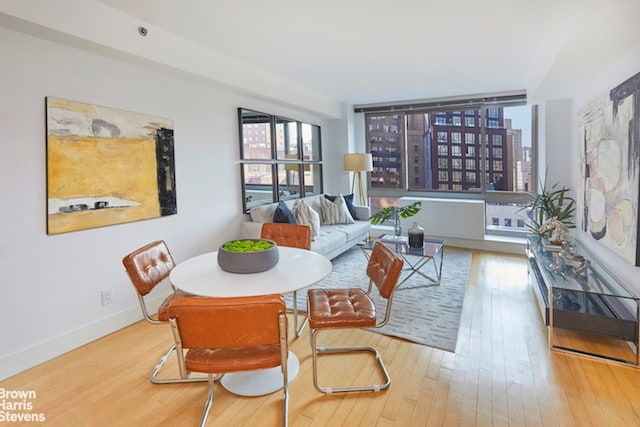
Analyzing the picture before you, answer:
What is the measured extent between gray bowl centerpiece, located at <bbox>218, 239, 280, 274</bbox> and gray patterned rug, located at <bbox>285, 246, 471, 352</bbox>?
1.23 metres

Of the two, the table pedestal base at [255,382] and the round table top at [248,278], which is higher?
the round table top at [248,278]

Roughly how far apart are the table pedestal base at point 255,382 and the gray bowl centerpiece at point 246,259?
Answer: 1.96 ft

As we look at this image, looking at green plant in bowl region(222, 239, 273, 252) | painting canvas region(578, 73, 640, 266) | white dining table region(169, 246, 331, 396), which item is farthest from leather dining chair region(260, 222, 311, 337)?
painting canvas region(578, 73, 640, 266)

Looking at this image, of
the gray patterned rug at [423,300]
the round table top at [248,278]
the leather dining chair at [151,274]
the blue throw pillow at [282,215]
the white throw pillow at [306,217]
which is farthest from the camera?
the white throw pillow at [306,217]

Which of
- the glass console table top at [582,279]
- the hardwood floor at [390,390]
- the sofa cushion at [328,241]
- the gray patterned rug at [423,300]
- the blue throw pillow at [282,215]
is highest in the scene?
the blue throw pillow at [282,215]

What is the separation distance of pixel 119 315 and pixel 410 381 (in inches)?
92.8

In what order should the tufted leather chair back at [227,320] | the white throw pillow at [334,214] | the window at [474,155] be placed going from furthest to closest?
1. the window at [474,155]
2. the white throw pillow at [334,214]
3. the tufted leather chair back at [227,320]

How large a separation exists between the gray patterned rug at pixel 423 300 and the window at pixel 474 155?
56.3 inches

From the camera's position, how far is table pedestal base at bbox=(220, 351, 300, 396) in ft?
6.82

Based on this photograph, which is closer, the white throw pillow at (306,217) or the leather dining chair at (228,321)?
the leather dining chair at (228,321)

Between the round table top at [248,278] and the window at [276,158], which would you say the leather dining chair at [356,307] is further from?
the window at [276,158]

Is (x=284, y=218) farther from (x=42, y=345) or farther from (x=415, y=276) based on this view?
(x=42, y=345)

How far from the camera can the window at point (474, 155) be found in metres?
5.48

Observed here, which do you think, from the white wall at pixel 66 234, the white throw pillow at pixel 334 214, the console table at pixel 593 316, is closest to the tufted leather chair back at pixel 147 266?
the white wall at pixel 66 234
